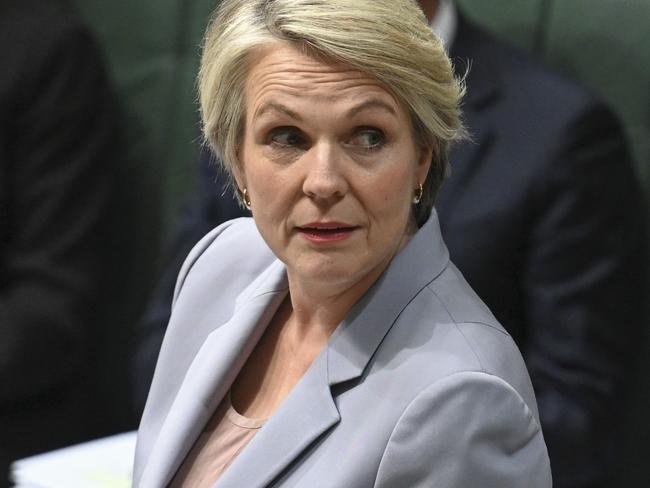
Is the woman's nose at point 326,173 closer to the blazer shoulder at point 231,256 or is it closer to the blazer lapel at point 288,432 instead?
the blazer lapel at point 288,432

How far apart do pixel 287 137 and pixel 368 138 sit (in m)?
0.08

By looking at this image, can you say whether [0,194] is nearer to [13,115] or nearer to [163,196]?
[13,115]

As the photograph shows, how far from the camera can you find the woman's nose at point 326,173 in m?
1.19

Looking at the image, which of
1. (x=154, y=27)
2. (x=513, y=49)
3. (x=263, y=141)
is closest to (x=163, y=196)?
(x=154, y=27)

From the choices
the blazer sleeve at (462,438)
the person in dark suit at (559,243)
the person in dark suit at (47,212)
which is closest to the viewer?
the blazer sleeve at (462,438)

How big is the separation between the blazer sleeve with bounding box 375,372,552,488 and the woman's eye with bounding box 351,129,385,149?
0.75 feet

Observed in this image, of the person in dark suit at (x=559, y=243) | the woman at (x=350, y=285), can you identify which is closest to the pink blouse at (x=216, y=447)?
the woman at (x=350, y=285)

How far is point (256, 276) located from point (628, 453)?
101cm

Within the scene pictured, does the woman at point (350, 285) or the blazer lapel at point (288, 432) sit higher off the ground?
the woman at point (350, 285)

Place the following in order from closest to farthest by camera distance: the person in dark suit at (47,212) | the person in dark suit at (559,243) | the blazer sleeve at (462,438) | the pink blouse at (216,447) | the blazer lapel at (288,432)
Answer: the blazer sleeve at (462,438) → the blazer lapel at (288,432) → the pink blouse at (216,447) → the person in dark suit at (559,243) → the person in dark suit at (47,212)

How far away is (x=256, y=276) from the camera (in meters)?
1.49

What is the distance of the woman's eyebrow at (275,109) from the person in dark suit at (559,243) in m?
0.82

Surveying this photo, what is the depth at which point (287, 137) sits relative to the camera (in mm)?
1220

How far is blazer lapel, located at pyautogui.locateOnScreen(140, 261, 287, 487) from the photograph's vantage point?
1.37 m
